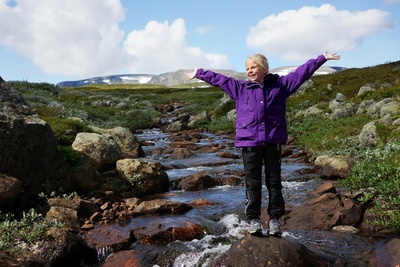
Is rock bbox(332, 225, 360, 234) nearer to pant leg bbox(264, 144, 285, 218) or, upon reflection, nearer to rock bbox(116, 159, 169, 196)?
pant leg bbox(264, 144, 285, 218)

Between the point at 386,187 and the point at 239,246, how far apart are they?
171 inches

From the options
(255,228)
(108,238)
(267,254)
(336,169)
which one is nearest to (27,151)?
(108,238)

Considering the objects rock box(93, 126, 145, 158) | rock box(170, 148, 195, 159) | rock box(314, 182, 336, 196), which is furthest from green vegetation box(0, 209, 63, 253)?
rock box(170, 148, 195, 159)

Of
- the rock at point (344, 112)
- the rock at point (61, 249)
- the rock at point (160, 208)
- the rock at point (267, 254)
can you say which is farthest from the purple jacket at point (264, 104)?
the rock at point (344, 112)

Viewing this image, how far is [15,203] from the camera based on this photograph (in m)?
10.2

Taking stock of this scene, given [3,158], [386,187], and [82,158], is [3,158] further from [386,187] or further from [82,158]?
[386,187]

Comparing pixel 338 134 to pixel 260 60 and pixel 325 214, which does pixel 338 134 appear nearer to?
pixel 325 214

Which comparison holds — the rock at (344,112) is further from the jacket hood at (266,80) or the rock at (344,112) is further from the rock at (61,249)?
the rock at (61,249)

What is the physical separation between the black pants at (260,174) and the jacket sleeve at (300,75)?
1102mm

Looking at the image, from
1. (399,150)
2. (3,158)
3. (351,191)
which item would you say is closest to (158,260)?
(3,158)

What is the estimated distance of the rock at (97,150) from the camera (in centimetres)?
1446

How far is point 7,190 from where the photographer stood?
30.2 ft

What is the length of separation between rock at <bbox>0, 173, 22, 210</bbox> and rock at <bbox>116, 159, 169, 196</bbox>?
4728 millimetres

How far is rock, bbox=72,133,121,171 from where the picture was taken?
1446 cm
